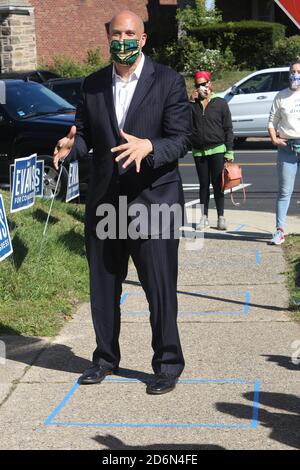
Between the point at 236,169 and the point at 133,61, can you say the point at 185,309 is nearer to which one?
the point at 133,61

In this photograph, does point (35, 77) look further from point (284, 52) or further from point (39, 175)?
point (39, 175)

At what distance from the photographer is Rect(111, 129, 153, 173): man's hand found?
5.02m

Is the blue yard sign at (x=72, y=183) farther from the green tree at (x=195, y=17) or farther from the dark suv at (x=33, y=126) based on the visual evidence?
the green tree at (x=195, y=17)

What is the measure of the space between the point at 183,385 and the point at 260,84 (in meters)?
16.0

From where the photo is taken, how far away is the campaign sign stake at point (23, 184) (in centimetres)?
846

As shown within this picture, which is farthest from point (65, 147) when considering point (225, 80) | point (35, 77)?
point (225, 80)

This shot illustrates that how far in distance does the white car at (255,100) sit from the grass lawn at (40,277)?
11.2 metres

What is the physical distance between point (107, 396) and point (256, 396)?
87cm

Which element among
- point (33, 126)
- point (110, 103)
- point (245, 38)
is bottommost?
point (33, 126)

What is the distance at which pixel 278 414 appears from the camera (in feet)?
16.6

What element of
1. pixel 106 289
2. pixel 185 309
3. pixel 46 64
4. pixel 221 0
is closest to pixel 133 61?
pixel 106 289

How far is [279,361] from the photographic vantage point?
601cm

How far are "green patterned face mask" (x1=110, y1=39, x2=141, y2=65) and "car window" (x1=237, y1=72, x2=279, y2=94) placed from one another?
51.5ft

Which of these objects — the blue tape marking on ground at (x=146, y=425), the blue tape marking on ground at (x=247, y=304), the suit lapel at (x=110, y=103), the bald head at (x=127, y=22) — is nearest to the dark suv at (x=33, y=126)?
the blue tape marking on ground at (x=247, y=304)
